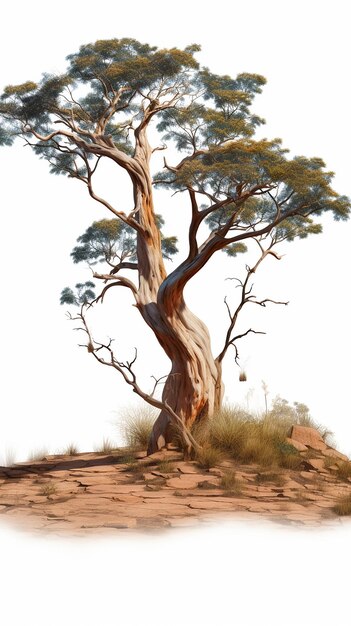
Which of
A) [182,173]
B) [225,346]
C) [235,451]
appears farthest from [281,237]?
[235,451]

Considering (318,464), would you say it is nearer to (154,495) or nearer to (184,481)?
(184,481)

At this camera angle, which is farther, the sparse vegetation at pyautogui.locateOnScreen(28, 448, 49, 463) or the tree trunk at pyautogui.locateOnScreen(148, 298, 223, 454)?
the sparse vegetation at pyautogui.locateOnScreen(28, 448, 49, 463)

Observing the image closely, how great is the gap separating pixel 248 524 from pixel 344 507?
1.51m

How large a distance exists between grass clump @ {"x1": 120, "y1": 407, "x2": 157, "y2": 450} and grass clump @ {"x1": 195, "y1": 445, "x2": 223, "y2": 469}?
196cm

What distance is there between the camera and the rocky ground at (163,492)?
900cm

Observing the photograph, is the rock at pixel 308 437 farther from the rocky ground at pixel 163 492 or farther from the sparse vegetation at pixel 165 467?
the sparse vegetation at pixel 165 467

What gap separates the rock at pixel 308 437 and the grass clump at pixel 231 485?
2385 mm

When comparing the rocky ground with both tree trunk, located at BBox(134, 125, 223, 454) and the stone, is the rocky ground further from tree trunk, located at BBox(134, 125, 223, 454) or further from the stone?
tree trunk, located at BBox(134, 125, 223, 454)

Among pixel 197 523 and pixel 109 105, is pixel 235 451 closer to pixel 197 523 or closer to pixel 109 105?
pixel 197 523

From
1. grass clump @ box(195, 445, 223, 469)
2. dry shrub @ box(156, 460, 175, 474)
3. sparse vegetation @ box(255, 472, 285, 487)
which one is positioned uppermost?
grass clump @ box(195, 445, 223, 469)

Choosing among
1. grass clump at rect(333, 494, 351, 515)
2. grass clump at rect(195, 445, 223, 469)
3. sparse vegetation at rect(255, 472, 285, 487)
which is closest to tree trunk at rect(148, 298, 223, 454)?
grass clump at rect(195, 445, 223, 469)

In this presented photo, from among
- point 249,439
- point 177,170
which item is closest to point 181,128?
point 177,170

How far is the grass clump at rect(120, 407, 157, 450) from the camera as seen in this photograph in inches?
537

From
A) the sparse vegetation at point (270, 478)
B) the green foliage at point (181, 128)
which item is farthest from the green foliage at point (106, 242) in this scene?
the sparse vegetation at point (270, 478)
